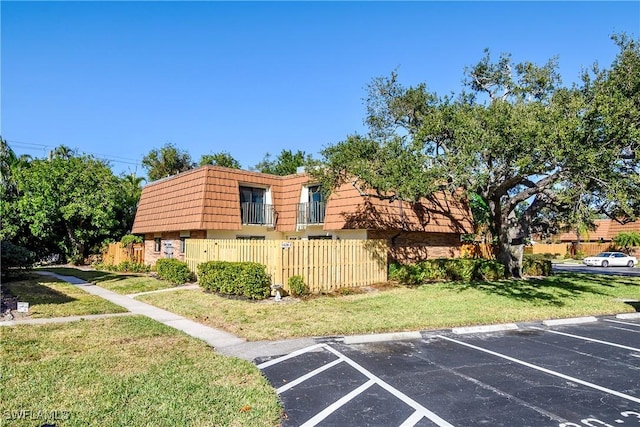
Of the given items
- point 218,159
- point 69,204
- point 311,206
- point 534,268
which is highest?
point 218,159

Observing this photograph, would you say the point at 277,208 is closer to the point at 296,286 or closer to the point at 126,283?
the point at 126,283

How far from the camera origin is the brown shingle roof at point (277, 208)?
18906mm

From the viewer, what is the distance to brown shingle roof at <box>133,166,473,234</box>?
18.9 m

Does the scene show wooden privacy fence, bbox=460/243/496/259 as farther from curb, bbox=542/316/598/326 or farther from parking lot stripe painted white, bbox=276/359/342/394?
parking lot stripe painted white, bbox=276/359/342/394

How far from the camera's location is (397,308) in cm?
1220

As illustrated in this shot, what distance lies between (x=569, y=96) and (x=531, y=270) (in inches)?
415

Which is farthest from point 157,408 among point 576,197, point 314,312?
point 576,197

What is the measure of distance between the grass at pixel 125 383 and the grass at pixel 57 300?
2341mm

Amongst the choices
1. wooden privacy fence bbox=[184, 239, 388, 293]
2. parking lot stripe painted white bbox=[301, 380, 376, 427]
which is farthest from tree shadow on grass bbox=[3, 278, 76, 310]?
parking lot stripe painted white bbox=[301, 380, 376, 427]

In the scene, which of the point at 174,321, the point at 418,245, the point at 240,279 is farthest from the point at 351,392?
the point at 418,245

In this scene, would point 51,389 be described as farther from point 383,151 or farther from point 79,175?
point 79,175

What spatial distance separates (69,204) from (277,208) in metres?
14.6

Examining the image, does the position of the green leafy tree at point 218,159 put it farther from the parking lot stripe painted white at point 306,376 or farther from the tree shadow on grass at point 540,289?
the parking lot stripe painted white at point 306,376

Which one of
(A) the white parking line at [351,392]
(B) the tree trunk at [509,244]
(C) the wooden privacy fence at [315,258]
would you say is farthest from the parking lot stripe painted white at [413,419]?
(B) the tree trunk at [509,244]
